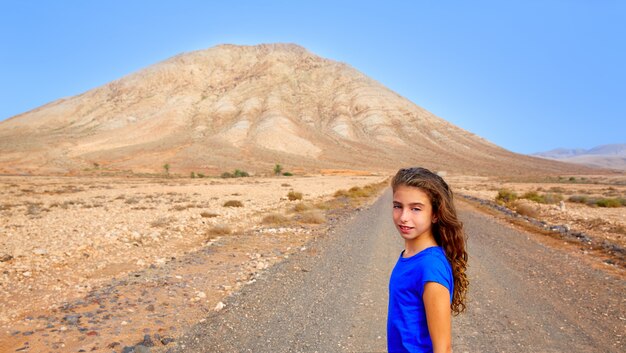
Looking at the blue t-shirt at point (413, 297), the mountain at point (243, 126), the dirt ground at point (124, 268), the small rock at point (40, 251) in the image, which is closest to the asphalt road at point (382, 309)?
the dirt ground at point (124, 268)

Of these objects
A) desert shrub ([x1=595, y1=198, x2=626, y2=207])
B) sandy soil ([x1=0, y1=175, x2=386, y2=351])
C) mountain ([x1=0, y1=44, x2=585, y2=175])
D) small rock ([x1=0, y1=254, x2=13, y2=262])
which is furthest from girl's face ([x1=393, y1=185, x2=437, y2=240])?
mountain ([x1=0, y1=44, x2=585, y2=175])

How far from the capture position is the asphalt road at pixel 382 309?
524 centimetres

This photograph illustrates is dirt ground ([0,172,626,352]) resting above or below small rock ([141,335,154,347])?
below

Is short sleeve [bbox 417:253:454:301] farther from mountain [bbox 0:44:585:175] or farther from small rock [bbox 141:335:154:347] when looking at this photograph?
mountain [bbox 0:44:585:175]

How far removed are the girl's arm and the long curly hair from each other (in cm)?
34

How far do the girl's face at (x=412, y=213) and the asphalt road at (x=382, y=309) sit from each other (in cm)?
329

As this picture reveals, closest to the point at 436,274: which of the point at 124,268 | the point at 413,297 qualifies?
the point at 413,297

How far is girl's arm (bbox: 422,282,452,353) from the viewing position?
6.58 ft

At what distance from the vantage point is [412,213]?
91.5 inches

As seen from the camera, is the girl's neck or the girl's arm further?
the girl's neck

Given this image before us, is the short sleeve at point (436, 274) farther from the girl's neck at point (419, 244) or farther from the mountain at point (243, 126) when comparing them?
the mountain at point (243, 126)

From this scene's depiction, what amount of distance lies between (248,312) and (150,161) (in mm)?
92817

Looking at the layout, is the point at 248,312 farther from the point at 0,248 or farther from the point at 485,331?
the point at 0,248

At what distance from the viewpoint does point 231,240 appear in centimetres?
1265
